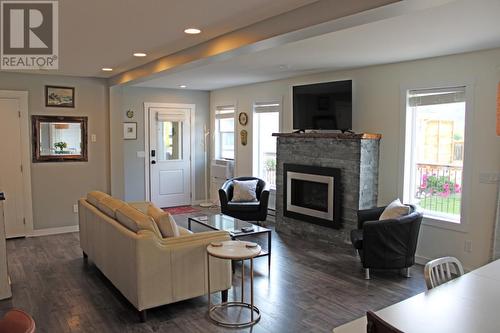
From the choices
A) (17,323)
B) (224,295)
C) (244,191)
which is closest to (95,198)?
(224,295)

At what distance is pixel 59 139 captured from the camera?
6602mm

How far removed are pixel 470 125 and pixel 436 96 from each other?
0.57 metres

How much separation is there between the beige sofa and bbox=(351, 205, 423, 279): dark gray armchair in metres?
1.61

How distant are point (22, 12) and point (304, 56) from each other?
117 inches

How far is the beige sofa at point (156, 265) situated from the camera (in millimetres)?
3389

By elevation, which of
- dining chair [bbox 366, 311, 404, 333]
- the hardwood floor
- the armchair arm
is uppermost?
dining chair [bbox 366, 311, 404, 333]

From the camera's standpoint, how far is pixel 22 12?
3236 millimetres

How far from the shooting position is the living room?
3463 mm

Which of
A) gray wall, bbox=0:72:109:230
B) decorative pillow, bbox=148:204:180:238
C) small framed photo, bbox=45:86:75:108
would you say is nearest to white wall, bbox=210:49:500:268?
decorative pillow, bbox=148:204:180:238

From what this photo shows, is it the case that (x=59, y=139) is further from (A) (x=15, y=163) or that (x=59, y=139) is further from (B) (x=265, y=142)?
(B) (x=265, y=142)

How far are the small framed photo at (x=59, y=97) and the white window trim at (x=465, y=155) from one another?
5.05 m

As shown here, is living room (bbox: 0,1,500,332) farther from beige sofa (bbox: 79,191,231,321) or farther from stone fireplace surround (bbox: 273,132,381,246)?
beige sofa (bbox: 79,191,231,321)

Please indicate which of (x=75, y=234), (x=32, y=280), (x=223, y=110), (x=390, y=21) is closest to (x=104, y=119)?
(x=75, y=234)

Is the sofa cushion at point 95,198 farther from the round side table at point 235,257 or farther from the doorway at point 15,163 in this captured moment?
the doorway at point 15,163
